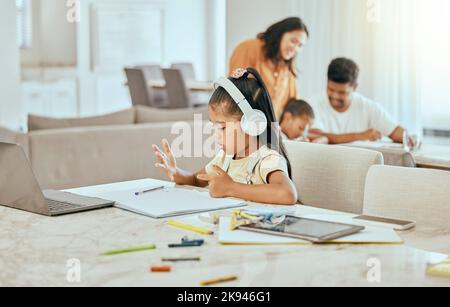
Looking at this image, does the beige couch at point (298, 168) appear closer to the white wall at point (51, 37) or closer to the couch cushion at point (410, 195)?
the couch cushion at point (410, 195)

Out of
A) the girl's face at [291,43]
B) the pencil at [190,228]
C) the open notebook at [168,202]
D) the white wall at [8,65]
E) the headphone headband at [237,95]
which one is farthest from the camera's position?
the white wall at [8,65]

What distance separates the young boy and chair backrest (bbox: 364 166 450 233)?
228 cm

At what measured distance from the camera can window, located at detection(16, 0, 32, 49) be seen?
30.5 ft

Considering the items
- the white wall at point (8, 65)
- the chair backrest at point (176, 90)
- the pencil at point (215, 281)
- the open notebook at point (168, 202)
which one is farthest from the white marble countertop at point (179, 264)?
the chair backrest at point (176, 90)

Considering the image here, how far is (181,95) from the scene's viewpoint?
26.5 feet

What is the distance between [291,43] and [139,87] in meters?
3.51

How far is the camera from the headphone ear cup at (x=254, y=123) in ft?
7.78

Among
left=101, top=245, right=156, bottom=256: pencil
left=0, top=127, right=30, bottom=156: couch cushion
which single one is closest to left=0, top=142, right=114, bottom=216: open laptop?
left=101, top=245, right=156, bottom=256: pencil

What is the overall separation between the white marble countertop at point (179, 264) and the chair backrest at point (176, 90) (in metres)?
6.21

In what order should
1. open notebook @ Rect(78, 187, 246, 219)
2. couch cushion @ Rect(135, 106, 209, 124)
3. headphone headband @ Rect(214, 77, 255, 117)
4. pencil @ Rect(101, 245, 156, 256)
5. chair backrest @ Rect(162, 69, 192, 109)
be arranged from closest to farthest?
1. pencil @ Rect(101, 245, 156, 256)
2. open notebook @ Rect(78, 187, 246, 219)
3. headphone headband @ Rect(214, 77, 255, 117)
4. couch cushion @ Rect(135, 106, 209, 124)
5. chair backrest @ Rect(162, 69, 192, 109)

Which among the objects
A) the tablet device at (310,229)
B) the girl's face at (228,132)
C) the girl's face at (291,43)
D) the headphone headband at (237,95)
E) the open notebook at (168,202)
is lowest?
the open notebook at (168,202)

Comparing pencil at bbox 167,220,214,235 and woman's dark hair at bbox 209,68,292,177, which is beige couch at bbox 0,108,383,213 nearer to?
woman's dark hair at bbox 209,68,292,177

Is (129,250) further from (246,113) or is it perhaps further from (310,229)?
(246,113)
